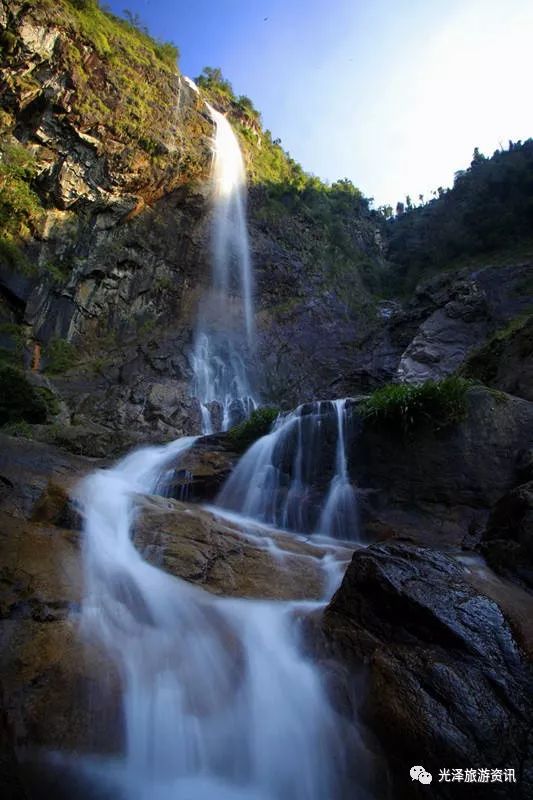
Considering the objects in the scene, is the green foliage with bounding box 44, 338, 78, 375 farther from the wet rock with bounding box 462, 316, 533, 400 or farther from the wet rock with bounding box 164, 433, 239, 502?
the wet rock with bounding box 462, 316, 533, 400

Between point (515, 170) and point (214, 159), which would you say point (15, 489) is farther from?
point (515, 170)

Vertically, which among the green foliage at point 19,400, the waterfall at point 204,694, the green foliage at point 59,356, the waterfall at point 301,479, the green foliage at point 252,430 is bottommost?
the waterfall at point 204,694

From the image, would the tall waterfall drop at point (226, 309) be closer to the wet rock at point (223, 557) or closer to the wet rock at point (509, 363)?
the wet rock at point (509, 363)

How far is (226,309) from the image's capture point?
A: 2305 cm

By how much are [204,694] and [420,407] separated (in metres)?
6.34

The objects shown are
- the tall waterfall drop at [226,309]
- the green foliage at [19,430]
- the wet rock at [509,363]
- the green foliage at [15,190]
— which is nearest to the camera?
the wet rock at [509,363]

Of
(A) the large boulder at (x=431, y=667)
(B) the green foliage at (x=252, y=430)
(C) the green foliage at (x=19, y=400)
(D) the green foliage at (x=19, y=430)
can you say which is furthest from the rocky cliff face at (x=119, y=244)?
(A) the large boulder at (x=431, y=667)

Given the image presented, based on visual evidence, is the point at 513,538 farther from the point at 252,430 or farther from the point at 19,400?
the point at 19,400

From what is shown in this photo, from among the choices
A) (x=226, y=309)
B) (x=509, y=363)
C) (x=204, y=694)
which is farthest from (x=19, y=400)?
(x=226, y=309)

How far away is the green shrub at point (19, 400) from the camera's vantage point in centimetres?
1188

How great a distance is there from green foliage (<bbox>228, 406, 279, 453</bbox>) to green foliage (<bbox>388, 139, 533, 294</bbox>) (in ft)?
63.7

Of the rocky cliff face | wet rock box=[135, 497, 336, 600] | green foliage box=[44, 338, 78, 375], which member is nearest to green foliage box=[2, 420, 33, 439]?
the rocky cliff face

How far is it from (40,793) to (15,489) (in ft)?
10.8

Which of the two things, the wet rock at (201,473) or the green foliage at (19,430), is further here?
the green foliage at (19,430)
